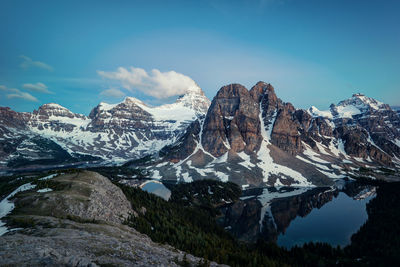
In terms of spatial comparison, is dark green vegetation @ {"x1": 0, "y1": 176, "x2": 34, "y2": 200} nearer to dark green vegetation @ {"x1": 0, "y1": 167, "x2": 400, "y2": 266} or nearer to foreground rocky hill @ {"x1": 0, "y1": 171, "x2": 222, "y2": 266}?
dark green vegetation @ {"x1": 0, "y1": 167, "x2": 400, "y2": 266}

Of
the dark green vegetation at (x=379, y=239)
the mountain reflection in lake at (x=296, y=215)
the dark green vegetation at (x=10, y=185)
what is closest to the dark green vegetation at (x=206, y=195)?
the mountain reflection in lake at (x=296, y=215)

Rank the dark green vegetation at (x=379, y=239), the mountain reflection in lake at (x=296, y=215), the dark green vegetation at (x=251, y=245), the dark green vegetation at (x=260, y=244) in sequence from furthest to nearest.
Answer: the mountain reflection in lake at (x=296, y=215)
the dark green vegetation at (x=379, y=239)
the dark green vegetation at (x=260, y=244)
the dark green vegetation at (x=251, y=245)

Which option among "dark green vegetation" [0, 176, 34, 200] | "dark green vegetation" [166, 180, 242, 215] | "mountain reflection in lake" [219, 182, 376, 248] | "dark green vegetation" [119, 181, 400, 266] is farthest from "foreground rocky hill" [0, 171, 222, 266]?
"dark green vegetation" [166, 180, 242, 215]

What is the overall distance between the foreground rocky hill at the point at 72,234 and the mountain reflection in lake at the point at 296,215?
61664mm

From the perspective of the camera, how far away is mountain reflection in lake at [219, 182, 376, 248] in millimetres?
92750

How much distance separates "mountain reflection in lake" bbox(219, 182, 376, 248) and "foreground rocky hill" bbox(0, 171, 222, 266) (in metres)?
61.7

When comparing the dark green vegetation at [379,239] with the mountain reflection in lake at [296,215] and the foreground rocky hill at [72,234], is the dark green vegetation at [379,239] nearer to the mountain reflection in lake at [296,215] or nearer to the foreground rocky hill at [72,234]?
the mountain reflection in lake at [296,215]

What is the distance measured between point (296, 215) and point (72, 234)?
117748mm

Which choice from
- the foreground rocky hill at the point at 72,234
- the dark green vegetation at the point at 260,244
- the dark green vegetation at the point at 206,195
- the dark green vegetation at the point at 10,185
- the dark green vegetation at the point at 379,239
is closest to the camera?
the foreground rocky hill at the point at 72,234

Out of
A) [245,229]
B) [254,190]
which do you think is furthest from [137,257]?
[254,190]

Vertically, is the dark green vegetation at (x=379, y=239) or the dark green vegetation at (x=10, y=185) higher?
the dark green vegetation at (x=10, y=185)

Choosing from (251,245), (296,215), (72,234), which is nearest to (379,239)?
(296,215)

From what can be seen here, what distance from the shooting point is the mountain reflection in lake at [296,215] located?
92.8m

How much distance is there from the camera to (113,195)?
221ft
